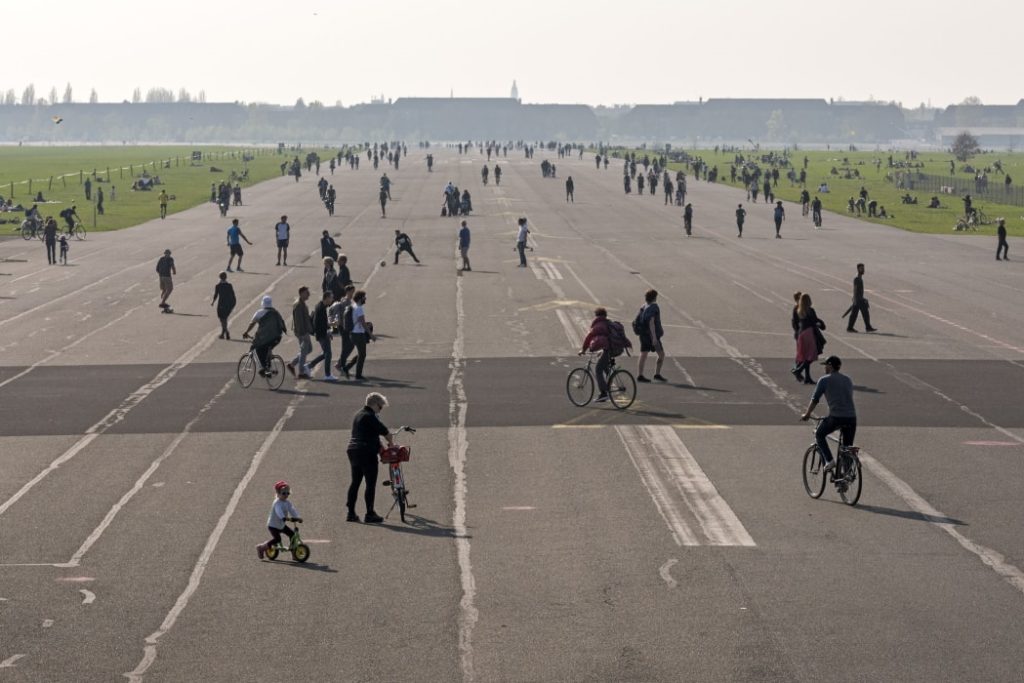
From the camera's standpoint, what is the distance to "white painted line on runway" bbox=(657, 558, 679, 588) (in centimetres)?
1351

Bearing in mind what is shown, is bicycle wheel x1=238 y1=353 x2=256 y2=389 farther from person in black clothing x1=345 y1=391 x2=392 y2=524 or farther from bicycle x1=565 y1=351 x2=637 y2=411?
person in black clothing x1=345 y1=391 x2=392 y2=524

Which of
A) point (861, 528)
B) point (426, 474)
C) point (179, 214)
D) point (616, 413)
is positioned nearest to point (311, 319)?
point (616, 413)

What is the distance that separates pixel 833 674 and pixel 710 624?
4.66ft

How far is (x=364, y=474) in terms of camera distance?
1586cm

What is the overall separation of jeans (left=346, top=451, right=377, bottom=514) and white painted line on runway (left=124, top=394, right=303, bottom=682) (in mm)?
1393

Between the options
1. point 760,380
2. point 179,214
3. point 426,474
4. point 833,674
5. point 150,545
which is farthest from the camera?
point 179,214

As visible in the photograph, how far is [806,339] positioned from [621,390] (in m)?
3.87

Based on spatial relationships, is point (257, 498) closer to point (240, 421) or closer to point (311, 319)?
point (240, 421)

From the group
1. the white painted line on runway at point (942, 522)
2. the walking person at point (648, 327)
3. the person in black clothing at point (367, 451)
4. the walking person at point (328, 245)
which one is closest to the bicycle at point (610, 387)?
the walking person at point (648, 327)

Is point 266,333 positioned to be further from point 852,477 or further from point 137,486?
point 852,477

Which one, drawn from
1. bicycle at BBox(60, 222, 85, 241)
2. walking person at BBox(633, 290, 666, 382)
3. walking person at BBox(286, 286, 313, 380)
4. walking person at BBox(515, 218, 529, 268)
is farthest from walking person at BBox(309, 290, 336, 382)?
bicycle at BBox(60, 222, 85, 241)

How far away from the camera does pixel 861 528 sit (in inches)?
612

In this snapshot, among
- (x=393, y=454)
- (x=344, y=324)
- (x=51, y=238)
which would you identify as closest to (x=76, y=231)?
(x=51, y=238)

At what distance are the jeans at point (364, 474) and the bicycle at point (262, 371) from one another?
29.7ft
